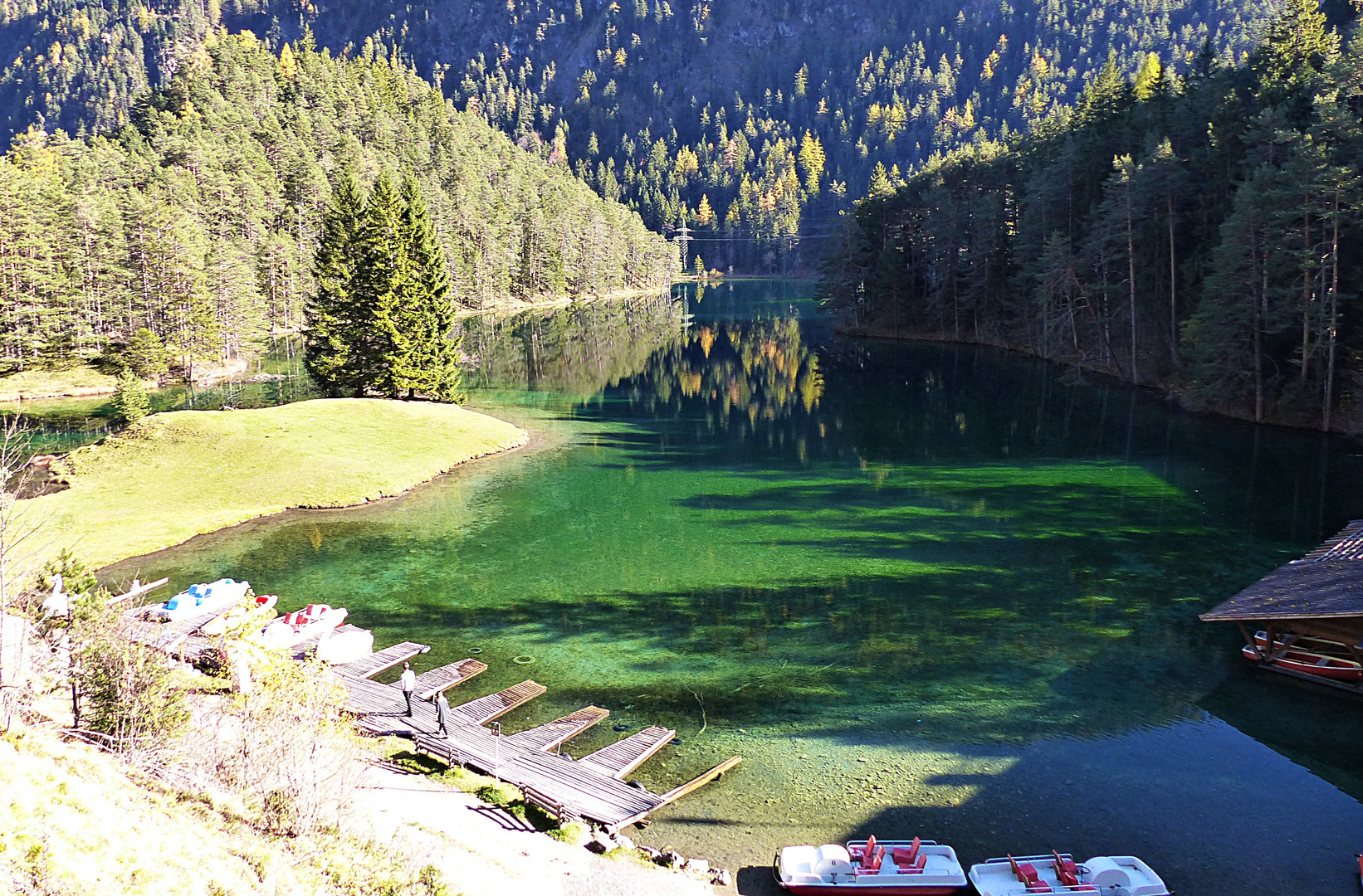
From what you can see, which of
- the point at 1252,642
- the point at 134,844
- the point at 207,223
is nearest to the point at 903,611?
the point at 1252,642

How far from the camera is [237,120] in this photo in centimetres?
16575

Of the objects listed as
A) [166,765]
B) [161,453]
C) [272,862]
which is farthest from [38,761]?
[161,453]

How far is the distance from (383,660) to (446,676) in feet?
8.14

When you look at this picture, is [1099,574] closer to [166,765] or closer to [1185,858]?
[1185,858]

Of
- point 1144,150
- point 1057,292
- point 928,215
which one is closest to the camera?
A: point 1144,150

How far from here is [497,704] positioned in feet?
80.7

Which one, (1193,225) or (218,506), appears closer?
(218,506)

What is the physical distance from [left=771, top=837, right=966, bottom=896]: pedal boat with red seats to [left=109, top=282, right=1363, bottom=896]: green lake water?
0.96 meters

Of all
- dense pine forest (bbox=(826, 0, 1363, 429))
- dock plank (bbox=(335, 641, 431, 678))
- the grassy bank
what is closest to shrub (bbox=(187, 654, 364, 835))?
the grassy bank

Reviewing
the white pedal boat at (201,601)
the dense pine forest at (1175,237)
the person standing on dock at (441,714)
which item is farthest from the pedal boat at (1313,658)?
the dense pine forest at (1175,237)

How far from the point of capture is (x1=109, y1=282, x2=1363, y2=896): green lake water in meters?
20.3

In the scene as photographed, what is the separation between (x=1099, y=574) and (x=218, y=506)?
39593mm

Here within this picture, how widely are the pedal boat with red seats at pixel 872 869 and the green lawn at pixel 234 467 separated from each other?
103 feet

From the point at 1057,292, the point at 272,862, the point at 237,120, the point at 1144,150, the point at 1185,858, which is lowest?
the point at 1185,858
